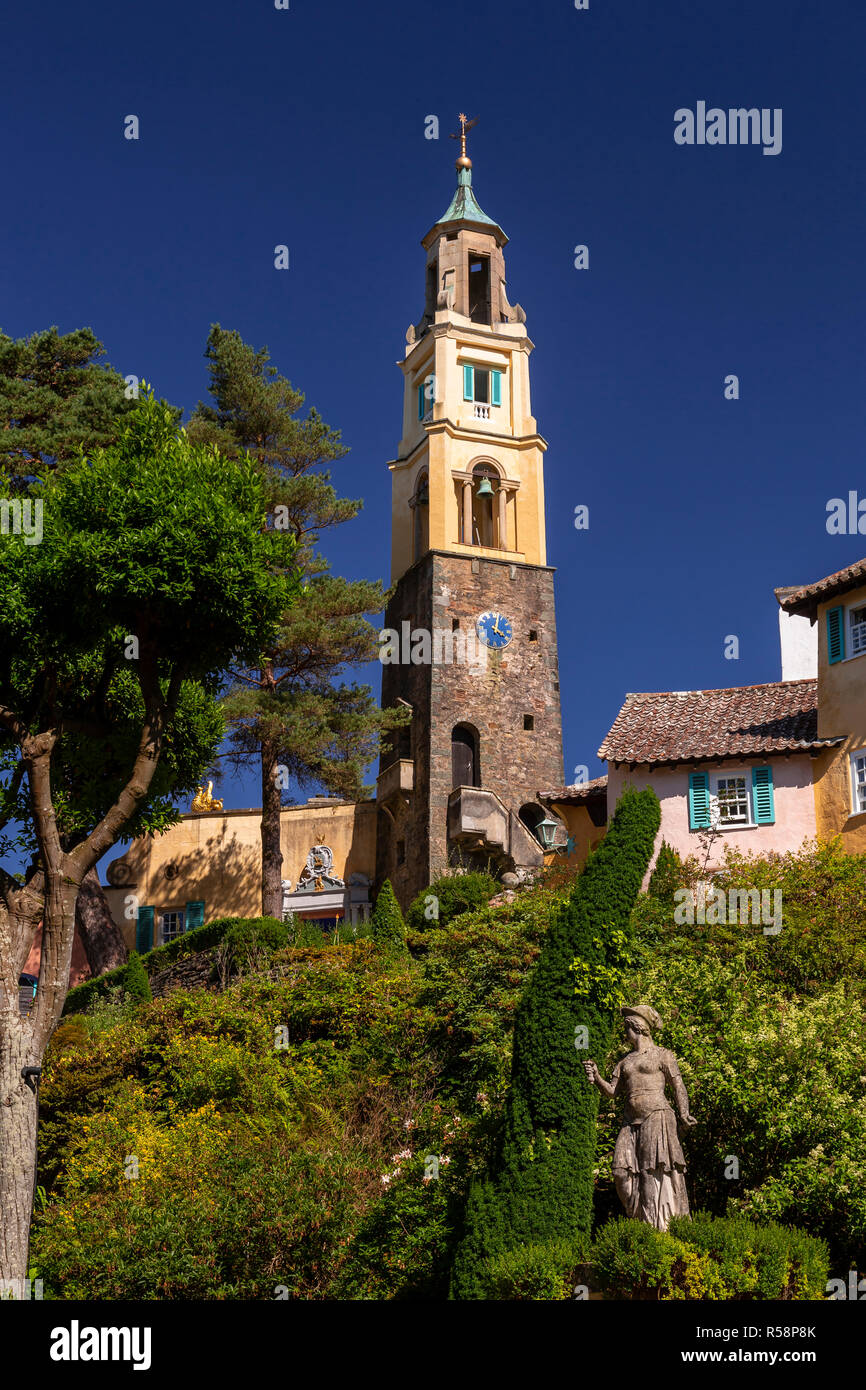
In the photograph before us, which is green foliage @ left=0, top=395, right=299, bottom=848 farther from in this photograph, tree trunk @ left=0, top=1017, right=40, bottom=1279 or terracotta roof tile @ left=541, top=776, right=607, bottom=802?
terracotta roof tile @ left=541, top=776, right=607, bottom=802

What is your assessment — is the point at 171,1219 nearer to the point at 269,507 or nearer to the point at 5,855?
the point at 5,855

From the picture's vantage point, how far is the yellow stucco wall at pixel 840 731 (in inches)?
1093

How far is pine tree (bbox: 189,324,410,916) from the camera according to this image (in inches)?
1382

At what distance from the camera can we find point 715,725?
3100 cm

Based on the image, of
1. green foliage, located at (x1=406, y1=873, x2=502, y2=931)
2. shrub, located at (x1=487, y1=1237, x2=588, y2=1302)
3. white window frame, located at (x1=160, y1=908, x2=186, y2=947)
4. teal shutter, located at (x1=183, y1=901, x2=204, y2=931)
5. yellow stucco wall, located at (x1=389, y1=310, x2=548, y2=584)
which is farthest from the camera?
yellow stucco wall, located at (x1=389, y1=310, x2=548, y2=584)

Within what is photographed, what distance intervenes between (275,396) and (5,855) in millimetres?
19977

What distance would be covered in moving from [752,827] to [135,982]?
1290cm

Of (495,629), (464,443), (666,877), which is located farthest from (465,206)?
(666,877)

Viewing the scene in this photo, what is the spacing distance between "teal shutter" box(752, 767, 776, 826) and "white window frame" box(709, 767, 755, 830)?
0.10 m

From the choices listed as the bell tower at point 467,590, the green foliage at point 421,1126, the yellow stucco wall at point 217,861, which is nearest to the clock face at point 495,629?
the bell tower at point 467,590

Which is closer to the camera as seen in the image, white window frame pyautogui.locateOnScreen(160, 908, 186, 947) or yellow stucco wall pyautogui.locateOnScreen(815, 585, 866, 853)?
yellow stucco wall pyautogui.locateOnScreen(815, 585, 866, 853)

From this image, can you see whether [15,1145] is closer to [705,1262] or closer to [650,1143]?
[650,1143]

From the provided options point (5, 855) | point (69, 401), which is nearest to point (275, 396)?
point (69, 401)

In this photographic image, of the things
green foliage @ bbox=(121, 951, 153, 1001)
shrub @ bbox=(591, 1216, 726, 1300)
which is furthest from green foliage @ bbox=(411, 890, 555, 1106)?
green foliage @ bbox=(121, 951, 153, 1001)
